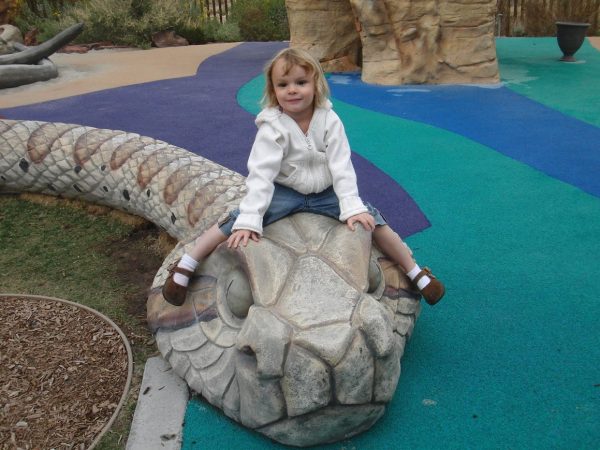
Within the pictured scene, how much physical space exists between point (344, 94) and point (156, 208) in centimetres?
408

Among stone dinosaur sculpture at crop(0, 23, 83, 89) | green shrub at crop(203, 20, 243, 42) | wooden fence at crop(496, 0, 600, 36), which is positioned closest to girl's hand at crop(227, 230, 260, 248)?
stone dinosaur sculpture at crop(0, 23, 83, 89)

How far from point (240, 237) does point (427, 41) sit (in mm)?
6034

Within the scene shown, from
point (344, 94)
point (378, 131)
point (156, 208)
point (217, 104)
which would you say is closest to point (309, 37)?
point (344, 94)

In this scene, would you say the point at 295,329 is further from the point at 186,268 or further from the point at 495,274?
the point at 495,274

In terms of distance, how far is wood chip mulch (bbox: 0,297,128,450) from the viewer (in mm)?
1983

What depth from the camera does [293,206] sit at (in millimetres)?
2064

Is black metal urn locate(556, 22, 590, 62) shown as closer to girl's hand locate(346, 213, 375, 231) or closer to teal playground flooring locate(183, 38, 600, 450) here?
teal playground flooring locate(183, 38, 600, 450)

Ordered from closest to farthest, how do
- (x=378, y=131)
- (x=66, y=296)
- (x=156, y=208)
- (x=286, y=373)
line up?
(x=286, y=373) → (x=66, y=296) → (x=156, y=208) → (x=378, y=131)

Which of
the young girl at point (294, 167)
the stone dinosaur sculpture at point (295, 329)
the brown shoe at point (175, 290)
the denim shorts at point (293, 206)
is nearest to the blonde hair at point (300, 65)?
the young girl at point (294, 167)

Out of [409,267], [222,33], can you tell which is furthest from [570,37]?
[409,267]

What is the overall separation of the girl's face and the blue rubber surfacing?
1048 mm

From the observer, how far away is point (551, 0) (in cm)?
1220

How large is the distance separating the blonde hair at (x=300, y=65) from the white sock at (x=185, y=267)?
24.2 inches

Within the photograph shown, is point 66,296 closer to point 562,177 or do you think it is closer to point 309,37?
point 562,177
